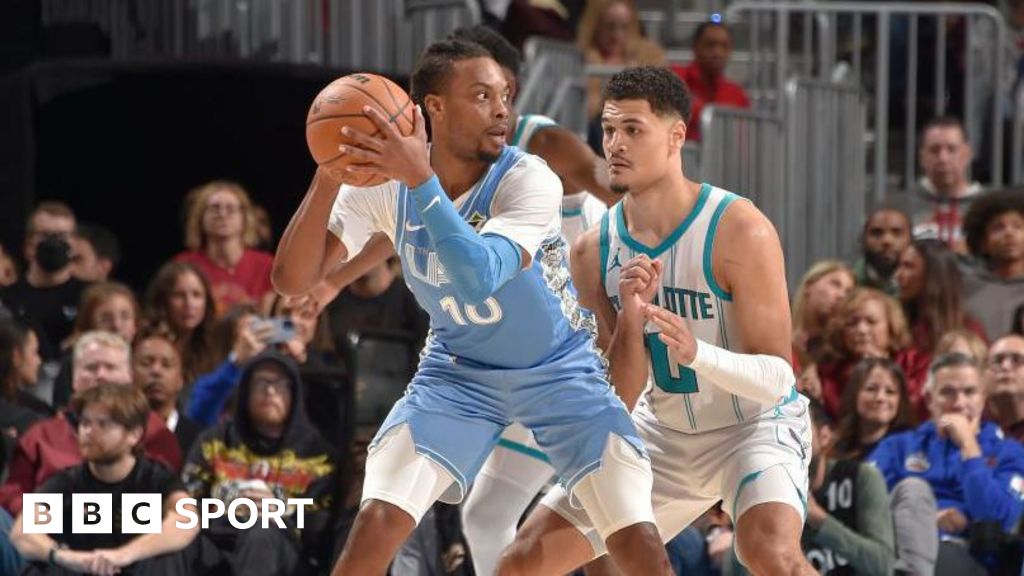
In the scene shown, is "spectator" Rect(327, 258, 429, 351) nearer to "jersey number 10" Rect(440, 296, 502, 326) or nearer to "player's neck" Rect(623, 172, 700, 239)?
"player's neck" Rect(623, 172, 700, 239)

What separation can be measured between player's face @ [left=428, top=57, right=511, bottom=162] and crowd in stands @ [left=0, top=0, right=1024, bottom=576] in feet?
5.28

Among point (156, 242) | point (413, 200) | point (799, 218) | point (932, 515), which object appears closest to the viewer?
point (413, 200)

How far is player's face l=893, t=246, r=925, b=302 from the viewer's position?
391 inches

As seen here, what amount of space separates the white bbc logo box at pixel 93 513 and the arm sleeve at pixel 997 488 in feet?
11.0

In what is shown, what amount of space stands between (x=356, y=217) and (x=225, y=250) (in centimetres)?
470

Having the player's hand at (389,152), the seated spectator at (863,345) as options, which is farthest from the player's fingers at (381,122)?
the seated spectator at (863,345)

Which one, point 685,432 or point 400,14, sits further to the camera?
point 400,14

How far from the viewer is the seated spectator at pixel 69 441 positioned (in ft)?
29.6

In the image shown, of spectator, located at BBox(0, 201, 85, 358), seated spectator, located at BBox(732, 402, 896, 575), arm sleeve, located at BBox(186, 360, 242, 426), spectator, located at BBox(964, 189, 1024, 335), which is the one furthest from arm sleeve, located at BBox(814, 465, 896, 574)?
spectator, located at BBox(0, 201, 85, 358)

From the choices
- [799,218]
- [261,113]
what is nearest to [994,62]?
[799,218]

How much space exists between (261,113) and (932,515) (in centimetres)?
490

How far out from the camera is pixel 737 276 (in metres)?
6.11

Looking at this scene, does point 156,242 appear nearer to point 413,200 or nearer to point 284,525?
point 284,525

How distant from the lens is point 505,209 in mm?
5984
